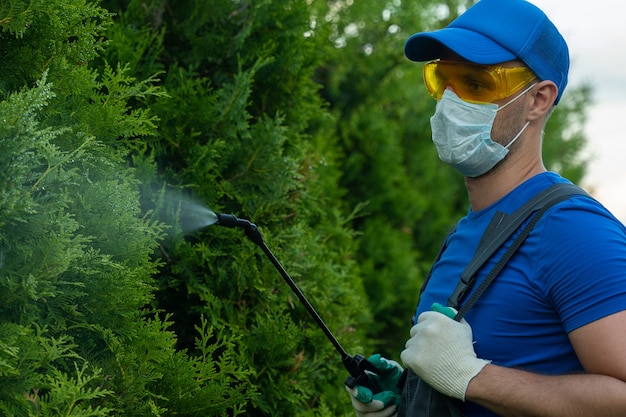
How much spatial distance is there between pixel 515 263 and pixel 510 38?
94 cm

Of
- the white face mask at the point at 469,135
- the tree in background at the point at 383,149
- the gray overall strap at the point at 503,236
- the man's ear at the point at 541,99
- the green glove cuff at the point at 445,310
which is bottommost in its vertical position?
the tree in background at the point at 383,149

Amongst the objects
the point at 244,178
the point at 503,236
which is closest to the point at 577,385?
the point at 503,236

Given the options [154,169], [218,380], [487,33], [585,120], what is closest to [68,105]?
[154,169]

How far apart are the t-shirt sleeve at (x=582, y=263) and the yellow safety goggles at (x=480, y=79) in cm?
68

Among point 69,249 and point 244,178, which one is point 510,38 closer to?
point 244,178

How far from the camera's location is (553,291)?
257cm

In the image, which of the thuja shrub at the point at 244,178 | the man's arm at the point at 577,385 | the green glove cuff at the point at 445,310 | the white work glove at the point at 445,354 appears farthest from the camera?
the thuja shrub at the point at 244,178

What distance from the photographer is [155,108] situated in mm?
3885

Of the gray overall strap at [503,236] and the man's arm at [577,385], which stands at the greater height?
the gray overall strap at [503,236]

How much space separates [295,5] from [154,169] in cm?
147

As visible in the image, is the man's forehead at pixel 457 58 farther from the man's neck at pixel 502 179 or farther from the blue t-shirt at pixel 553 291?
the blue t-shirt at pixel 553 291

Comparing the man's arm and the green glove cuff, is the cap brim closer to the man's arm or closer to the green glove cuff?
the green glove cuff

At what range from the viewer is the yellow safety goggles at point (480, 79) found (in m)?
3.15

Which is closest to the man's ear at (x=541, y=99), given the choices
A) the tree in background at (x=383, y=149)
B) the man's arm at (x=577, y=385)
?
the man's arm at (x=577, y=385)
